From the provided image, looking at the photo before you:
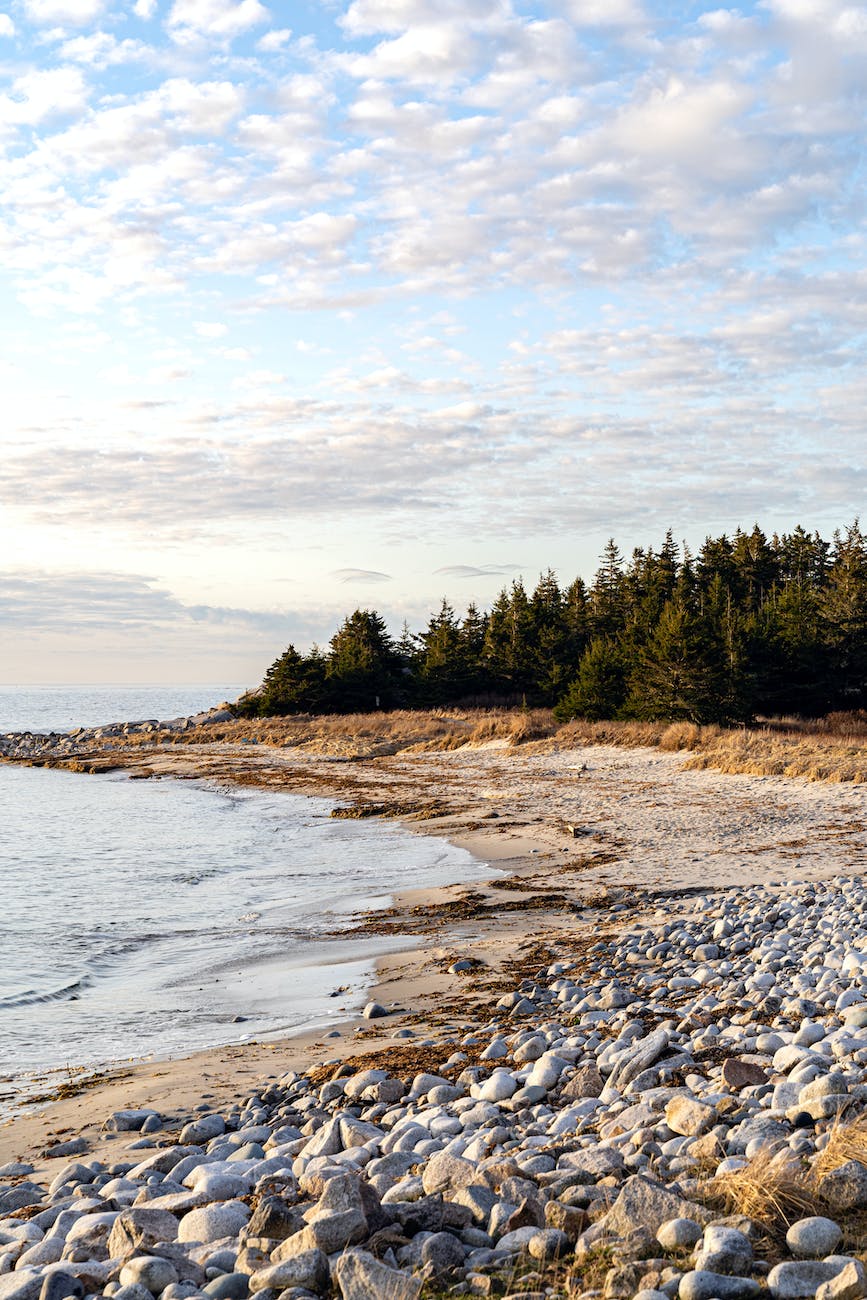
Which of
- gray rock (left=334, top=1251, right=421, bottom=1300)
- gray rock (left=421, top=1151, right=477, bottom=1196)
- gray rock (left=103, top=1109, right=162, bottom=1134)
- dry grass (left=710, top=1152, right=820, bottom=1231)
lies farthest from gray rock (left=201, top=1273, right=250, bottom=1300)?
gray rock (left=103, top=1109, right=162, bottom=1134)

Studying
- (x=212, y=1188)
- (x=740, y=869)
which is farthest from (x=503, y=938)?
(x=212, y=1188)

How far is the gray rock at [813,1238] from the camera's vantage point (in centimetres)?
328

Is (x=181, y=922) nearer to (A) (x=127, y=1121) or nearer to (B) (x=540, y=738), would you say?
(A) (x=127, y=1121)

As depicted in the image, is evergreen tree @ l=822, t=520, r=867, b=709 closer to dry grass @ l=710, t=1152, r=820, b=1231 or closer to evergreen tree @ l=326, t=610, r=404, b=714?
evergreen tree @ l=326, t=610, r=404, b=714

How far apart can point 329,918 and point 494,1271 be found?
34.5ft

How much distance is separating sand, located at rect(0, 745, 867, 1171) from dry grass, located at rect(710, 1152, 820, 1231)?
3867 mm

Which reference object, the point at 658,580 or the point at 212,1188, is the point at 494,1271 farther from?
the point at 658,580

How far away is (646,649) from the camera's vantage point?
41.2 metres

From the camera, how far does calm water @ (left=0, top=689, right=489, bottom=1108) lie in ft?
31.1

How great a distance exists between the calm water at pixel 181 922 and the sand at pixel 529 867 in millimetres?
764

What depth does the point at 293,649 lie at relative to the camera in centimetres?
6206

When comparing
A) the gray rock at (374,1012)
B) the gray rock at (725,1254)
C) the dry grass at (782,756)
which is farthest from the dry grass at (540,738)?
the gray rock at (725,1254)

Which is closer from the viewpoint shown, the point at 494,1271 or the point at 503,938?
the point at 494,1271

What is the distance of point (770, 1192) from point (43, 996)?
30.2 feet
